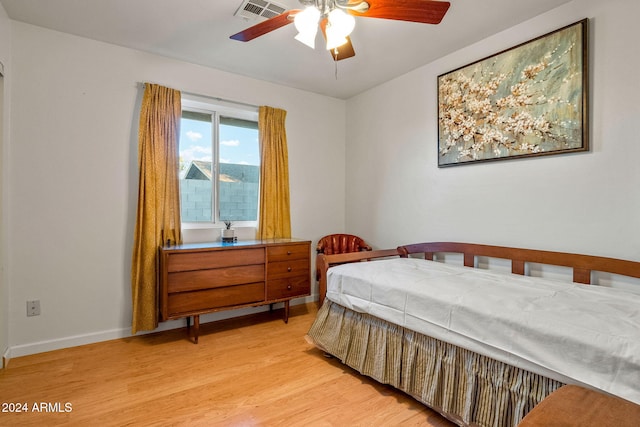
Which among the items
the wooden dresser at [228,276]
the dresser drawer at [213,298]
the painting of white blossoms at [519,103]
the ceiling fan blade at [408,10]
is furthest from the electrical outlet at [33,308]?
the painting of white blossoms at [519,103]

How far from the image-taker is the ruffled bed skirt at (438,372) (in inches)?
54.5

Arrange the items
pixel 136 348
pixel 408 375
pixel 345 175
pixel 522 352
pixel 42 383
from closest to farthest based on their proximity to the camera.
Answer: pixel 522 352, pixel 408 375, pixel 42 383, pixel 136 348, pixel 345 175

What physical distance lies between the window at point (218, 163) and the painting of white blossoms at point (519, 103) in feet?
6.55

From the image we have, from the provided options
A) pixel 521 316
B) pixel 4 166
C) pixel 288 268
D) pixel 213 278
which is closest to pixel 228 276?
pixel 213 278

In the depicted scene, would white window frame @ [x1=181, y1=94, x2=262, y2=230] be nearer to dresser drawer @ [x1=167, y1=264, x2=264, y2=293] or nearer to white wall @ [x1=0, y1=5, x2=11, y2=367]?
dresser drawer @ [x1=167, y1=264, x2=264, y2=293]

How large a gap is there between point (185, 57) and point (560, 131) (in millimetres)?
3134

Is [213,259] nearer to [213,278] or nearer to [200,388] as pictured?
[213,278]

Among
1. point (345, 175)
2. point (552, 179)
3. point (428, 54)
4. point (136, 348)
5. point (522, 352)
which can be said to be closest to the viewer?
point (522, 352)

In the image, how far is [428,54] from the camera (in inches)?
113

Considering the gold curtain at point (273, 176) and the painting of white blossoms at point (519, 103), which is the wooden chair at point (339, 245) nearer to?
the gold curtain at point (273, 176)

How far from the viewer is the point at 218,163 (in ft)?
10.8

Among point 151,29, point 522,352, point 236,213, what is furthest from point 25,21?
point 522,352

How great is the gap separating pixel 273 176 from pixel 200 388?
6.91ft

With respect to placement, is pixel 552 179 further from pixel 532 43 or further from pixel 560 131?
pixel 532 43
